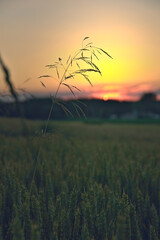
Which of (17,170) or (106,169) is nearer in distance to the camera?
(17,170)

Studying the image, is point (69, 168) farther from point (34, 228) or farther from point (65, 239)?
point (34, 228)

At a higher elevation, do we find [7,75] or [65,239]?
[7,75]

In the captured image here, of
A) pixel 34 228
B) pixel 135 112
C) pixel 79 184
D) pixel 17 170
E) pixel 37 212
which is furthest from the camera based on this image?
pixel 135 112

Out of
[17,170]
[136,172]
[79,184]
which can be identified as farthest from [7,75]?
[136,172]

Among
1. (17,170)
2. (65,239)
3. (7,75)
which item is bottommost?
(65,239)

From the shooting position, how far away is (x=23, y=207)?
0.99m

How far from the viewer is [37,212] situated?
0.99 m

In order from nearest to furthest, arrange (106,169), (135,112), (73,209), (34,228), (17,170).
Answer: (34,228), (73,209), (17,170), (106,169), (135,112)

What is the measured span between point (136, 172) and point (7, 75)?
1629 mm

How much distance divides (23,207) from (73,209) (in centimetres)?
30

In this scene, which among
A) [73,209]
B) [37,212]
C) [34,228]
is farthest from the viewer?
[73,209]

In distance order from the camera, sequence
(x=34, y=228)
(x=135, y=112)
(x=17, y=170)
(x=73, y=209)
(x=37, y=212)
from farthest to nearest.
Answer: (x=135, y=112) < (x=17, y=170) < (x=73, y=209) < (x=37, y=212) < (x=34, y=228)

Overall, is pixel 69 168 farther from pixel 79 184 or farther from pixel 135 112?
pixel 135 112

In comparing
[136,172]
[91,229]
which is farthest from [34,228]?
[136,172]
